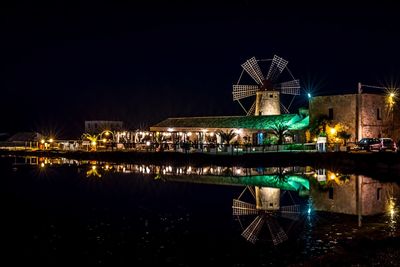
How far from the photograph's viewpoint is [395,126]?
102 ft

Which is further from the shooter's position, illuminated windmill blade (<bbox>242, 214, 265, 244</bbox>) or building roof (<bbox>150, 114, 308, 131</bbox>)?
building roof (<bbox>150, 114, 308, 131</bbox>)

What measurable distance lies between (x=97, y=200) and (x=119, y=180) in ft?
17.4

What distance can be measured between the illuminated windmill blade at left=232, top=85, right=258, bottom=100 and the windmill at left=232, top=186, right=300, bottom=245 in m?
23.6

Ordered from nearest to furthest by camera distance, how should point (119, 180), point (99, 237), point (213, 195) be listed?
1. point (99, 237)
2. point (213, 195)
3. point (119, 180)

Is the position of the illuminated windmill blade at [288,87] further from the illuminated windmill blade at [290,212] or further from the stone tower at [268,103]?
the illuminated windmill blade at [290,212]

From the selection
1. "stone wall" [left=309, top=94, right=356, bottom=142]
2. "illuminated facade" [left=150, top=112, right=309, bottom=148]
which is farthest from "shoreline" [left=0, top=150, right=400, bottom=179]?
"illuminated facade" [left=150, top=112, right=309, bottom=148]

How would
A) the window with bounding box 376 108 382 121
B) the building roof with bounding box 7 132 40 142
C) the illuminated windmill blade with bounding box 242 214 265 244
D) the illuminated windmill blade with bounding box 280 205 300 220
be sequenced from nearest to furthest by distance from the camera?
the illuminated windmill blade with bounding box 242 214 265 244 → the illuminated windmill blade with bounding box 280 205 300 220 → the window with bounding box 376 108 382 121 → the building roof with bounding box 7 132 40 142

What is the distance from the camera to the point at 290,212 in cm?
1255

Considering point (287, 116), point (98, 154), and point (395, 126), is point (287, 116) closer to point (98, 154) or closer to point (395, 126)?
point (395, 126)

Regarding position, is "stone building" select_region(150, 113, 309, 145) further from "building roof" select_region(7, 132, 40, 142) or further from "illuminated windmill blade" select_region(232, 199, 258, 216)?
"building roof" select_region(7, 132, 40, 142)

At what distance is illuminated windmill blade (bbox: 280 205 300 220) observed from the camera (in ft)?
38.8

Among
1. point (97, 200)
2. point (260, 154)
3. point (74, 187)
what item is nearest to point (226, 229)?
point (97, 200)

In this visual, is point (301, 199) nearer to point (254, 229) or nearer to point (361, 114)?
point (254, 229)

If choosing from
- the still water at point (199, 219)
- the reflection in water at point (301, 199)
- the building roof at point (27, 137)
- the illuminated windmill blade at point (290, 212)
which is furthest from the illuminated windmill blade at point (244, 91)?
the building roof at point (27, 137)
